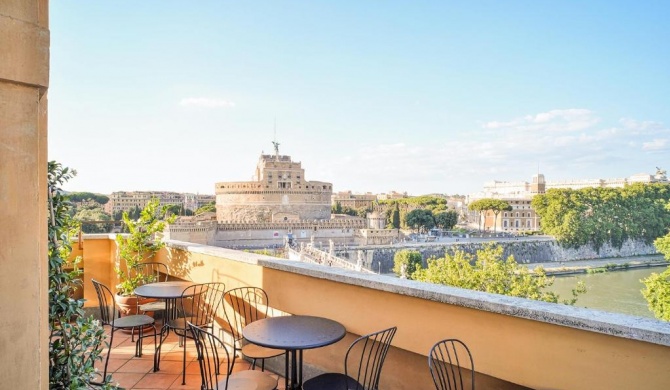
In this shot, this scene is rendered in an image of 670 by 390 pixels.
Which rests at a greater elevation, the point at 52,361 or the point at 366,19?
the point at 366,19

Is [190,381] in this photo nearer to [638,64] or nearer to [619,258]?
[638,64]

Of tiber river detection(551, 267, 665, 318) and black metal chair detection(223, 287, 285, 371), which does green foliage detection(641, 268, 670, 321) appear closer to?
tiber river detection(551, 267, 665, 318)

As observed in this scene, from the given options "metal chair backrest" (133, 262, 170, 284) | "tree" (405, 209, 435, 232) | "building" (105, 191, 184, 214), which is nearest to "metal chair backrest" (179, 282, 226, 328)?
"metal chair backrest" (133, 262, 170, 284)

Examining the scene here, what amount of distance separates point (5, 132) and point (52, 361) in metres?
0.89

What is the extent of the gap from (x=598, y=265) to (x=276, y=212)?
2631 centimetres

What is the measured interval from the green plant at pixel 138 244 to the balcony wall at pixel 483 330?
1.41 m

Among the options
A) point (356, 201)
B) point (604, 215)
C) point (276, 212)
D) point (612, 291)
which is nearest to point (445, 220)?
point (604, 215)

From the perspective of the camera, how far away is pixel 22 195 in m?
0.99

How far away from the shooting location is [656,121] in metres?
48.6

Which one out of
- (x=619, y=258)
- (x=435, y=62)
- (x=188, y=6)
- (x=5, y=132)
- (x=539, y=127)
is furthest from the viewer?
(x=539, y=127)

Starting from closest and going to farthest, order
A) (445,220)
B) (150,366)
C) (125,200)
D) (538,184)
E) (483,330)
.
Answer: (483,330), (150,366), (445,220), (125,200), (538,184)

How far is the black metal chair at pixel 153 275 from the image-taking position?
10.9 feet

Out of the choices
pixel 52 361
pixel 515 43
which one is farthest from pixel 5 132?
pixel 515 43

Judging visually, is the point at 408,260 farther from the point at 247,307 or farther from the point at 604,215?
the point at 247,307
